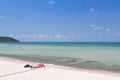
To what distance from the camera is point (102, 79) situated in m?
7.84

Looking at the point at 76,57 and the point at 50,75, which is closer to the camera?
the point at 50,75

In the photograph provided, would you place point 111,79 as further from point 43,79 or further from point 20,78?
point 20,78

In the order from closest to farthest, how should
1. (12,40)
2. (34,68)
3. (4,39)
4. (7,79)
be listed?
(7,79) → (34,68) → (4,39) → (12,40)

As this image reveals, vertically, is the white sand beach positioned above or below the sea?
above

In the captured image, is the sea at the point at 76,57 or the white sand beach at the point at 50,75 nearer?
the white sand beach at the point at 50,75

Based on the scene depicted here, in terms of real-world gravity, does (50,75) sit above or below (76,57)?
above

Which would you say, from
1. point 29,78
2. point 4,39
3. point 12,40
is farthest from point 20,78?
point 12,40

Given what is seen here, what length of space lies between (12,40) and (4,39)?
11.4 meters

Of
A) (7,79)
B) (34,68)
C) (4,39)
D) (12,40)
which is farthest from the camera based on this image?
(12,40)

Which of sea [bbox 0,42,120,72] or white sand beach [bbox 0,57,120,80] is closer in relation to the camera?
white sand beach [bbox 0,57,120,80]

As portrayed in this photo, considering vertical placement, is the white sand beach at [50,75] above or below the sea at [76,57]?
above

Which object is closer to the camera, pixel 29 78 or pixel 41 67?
pixel 29 78

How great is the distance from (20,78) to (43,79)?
865 mm

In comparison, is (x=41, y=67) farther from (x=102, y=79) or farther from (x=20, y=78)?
(x=102, y=79)
